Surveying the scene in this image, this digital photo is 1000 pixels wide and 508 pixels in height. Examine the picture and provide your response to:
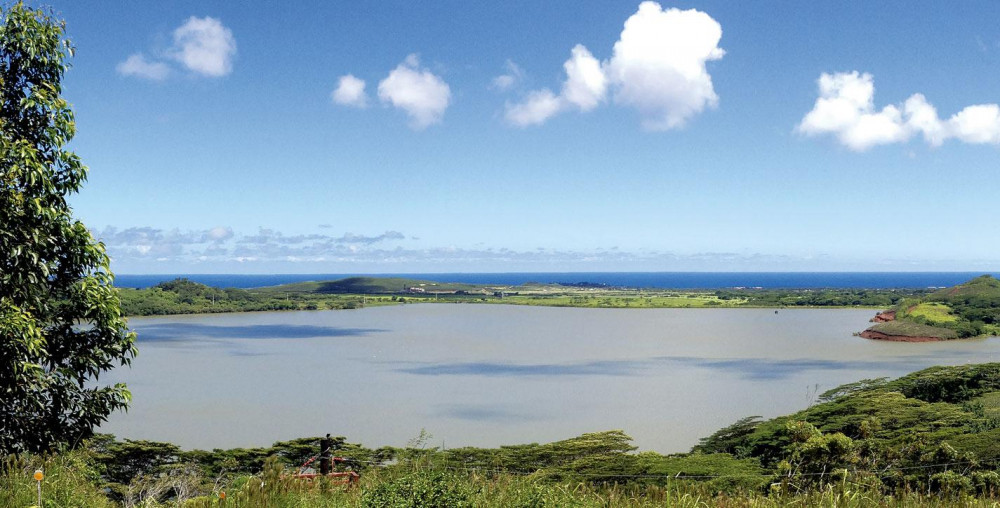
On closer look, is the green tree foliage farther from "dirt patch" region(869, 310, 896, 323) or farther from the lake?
"dirt patch" region(869, 310, 896, 323)

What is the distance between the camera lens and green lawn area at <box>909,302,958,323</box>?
70.2m

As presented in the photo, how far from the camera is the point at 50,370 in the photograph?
7.71 m

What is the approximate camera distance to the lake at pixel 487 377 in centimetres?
2692

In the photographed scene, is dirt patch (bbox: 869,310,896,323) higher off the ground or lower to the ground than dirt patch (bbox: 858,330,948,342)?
higher

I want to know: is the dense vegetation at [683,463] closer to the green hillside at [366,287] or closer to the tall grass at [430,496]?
the tall grass at [430,496]

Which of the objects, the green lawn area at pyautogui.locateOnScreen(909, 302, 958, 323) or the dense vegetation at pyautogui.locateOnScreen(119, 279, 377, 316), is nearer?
the green lawn area at pyautogui.locateOnScreen(909, 302, 958, 323)

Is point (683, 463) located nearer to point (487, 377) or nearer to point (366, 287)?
point (487, 377)

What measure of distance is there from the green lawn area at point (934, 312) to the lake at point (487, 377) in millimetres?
5889

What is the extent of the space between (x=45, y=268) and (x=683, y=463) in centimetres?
1485

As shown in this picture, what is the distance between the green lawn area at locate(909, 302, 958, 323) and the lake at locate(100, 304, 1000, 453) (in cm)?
589

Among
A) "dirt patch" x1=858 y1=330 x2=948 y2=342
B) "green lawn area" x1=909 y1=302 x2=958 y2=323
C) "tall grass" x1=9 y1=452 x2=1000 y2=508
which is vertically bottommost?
"dirt patch" x1=858 y1=330 x2=948 y2=342

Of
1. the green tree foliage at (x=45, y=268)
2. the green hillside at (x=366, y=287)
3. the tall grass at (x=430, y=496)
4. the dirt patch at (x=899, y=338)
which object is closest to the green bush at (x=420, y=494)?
the tall grass at (x=430, y=496)

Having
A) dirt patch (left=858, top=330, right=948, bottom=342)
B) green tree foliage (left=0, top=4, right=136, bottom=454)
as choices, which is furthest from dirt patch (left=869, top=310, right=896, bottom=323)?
green tree foliage (left=0, top=4, right=136, bottom=454)

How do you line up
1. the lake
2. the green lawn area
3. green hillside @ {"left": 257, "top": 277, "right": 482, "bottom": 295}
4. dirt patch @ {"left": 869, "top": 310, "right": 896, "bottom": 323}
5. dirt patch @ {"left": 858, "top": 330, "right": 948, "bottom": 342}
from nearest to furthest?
the lake → dirt patch @ {"left": 858, "top": 330, "right": 948, "bottom": 342} → the green lawn area → dirt patch @ {"left": 869, "top": 310, "right": 896, "bottom": 323} → green hillside @ {"left": 257, "top": 277, "right": 482, "bottom": 295}
